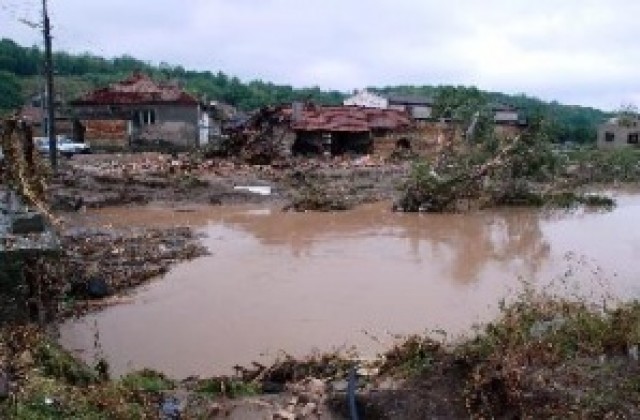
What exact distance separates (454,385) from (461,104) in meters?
40.0

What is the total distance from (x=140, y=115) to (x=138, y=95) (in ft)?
3.15

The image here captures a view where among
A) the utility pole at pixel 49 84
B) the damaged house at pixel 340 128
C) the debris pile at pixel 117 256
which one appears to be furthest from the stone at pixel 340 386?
the damaged house at pixel 340 128

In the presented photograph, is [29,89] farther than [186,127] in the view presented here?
Yes

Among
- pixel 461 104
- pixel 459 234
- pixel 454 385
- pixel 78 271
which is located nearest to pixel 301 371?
pixel 454 385

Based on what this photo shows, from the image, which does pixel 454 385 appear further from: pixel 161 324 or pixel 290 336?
pixel 161 324

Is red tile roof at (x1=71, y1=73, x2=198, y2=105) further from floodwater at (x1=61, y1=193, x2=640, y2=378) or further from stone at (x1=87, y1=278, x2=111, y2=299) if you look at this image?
stone at (x1=87, y1=278, x2=111, y2=299)

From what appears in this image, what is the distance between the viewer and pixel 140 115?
1638 inches

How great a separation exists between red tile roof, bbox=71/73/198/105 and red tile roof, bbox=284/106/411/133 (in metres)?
6.56

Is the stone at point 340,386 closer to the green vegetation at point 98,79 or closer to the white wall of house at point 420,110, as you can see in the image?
the green vegetation at point 98,79

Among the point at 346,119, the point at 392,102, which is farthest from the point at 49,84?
the point at 392,102

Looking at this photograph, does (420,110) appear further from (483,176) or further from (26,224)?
(26,224)

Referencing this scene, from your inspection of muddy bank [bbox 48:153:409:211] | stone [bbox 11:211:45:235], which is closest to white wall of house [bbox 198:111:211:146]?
muddy bank [bbox 48:153:409:211]

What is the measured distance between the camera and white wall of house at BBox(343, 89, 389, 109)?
65.4 meters

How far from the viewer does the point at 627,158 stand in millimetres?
40062
